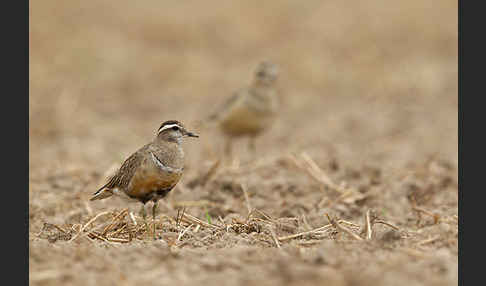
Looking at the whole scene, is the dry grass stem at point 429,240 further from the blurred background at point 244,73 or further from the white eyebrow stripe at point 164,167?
the blurred background at point 244,73

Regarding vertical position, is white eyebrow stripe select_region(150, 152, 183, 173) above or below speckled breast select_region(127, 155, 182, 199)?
above

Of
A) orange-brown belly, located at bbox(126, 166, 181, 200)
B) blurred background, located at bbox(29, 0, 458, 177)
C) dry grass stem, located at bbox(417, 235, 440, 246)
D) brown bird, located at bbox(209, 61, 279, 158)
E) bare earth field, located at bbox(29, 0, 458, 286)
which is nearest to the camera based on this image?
bare earth field, located at bbox(29, 0, 458, 286)

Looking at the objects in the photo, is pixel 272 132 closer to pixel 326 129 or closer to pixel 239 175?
pixel 326 129

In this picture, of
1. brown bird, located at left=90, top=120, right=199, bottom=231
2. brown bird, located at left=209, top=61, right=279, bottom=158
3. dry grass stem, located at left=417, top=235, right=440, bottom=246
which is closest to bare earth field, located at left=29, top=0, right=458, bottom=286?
dry grass stem, located at left=417, top=235, right=440, bottom=246

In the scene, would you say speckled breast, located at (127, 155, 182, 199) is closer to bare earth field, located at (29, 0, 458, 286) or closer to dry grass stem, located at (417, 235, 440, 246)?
bare earth field, located at (29, 0, 458, 286)

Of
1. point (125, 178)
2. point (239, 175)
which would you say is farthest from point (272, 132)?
point (125, 178)

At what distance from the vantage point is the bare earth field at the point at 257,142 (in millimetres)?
5095

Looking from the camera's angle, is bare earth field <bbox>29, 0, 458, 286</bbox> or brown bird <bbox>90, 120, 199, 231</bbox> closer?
bare earth field <bbox>29, 0, 458, 286</bbox>

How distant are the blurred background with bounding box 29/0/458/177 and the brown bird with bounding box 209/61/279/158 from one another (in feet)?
1.98

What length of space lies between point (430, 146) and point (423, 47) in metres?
5.82

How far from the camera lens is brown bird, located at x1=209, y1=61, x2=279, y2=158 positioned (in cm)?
1080

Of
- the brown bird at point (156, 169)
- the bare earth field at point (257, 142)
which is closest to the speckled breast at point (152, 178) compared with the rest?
the brown bird at point (156, 169)

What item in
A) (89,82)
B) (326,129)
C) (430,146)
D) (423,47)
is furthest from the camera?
(423,47)

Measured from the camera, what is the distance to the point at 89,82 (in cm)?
1541
